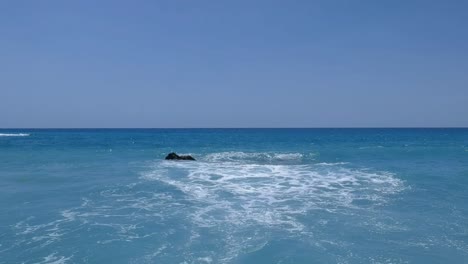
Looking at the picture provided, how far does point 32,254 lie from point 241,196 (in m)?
9.57

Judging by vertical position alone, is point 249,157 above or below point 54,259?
above

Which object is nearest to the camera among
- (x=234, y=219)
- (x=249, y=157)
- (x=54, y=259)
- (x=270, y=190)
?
(x=54, y=259)

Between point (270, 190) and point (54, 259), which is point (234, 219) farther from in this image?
point (54, 259)

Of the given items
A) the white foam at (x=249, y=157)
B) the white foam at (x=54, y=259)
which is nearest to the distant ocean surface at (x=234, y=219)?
the white foam at (x=54, y=259)

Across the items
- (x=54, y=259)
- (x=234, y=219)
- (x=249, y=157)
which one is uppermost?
(x=249, y=157)

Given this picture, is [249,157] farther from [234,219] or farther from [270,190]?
[234,219]

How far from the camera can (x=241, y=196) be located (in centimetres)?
1662

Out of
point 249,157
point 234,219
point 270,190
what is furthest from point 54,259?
point 249,157

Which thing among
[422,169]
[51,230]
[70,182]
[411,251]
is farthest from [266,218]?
[422,169]

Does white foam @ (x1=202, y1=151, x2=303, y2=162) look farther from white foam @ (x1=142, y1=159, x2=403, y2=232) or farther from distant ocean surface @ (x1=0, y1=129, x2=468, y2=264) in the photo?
distant ocean surface @ (x1=0, y1=129, x2=468, y2=264)

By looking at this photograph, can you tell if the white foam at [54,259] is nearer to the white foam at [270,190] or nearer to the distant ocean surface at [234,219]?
the distant ocean surface at [234,219]

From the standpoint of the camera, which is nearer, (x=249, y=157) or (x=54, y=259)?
(x=54, y=259)

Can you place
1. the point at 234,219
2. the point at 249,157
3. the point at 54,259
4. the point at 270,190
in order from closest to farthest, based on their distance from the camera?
the point at 54,259 → the point at 234,219 → the point at 270,190 → the point at 249,157

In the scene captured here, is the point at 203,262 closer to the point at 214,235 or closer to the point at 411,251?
the point at 214,235
